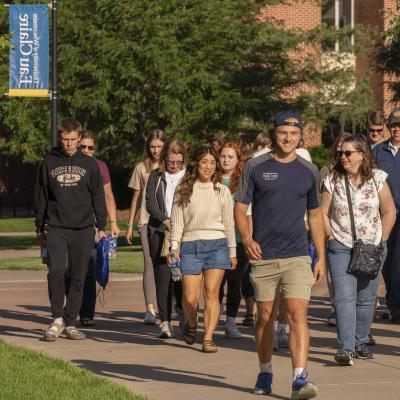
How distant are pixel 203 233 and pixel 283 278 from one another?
2.56m

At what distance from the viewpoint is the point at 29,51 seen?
23.7m

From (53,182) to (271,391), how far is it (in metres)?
3.90

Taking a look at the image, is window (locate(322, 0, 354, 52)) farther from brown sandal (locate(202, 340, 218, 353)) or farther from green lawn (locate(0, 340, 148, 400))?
green lawn (locate(0, 340, 148, 400))

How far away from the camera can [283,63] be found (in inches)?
1202

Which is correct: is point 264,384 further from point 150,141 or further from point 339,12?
point 339,12

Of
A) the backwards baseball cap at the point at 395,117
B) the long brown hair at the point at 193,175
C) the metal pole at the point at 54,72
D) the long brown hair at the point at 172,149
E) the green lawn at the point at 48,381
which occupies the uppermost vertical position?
the metal pole at the point at 54,72

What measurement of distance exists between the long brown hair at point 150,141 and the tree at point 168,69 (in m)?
14.6

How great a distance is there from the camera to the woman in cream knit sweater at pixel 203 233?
1102 centimetres

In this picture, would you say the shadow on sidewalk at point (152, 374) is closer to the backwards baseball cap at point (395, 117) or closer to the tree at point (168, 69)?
the backwards baseball cap at point (395, 117)

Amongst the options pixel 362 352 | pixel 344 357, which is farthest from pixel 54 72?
pixel 344 357

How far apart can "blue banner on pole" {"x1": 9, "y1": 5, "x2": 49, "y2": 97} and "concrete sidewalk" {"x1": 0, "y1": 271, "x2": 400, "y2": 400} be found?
30.8 ft

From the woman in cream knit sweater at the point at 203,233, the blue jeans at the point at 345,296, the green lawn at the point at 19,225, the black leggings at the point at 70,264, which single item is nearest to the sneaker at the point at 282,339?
the woman in cream knit sweater at the point at 203,233

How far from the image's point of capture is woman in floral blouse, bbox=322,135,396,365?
10195 millimetres

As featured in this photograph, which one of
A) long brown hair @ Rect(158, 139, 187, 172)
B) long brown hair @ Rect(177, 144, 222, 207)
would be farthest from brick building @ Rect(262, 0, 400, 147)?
long brown hair @ Rect(177, 144, 222, 207)
